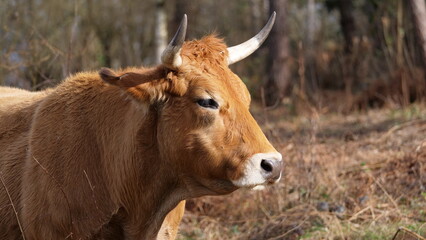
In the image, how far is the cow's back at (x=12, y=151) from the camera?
203 inches

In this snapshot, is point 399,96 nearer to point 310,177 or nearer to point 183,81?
point 310,177

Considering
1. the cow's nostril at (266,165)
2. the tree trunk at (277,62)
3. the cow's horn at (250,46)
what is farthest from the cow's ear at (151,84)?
the tree trunk at (277,62)

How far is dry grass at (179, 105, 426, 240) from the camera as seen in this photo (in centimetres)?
671

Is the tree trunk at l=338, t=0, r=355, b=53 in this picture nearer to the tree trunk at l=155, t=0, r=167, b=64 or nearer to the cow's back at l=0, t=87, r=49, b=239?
the tree trunk at l=155, t=0, r=167, b=64

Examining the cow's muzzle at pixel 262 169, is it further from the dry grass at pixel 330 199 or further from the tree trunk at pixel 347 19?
the tree trunk at pixel 347 19

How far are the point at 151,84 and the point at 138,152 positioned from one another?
1.66 ft

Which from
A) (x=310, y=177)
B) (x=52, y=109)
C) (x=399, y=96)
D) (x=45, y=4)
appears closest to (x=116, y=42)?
(x=45, y=4)

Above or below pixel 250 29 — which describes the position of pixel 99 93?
above

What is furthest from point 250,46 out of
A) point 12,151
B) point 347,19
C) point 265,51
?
point 347,19

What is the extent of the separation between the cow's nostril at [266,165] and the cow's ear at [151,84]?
2.53 ft

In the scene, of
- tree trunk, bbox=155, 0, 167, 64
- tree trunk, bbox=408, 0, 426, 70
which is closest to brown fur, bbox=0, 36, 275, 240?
tree trunk, bbox=408, 0, 426, 70

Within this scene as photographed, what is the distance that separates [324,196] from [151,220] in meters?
3.06

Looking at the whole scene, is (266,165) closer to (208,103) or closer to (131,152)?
(208,103)

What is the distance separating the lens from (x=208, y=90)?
4695 millimetres
